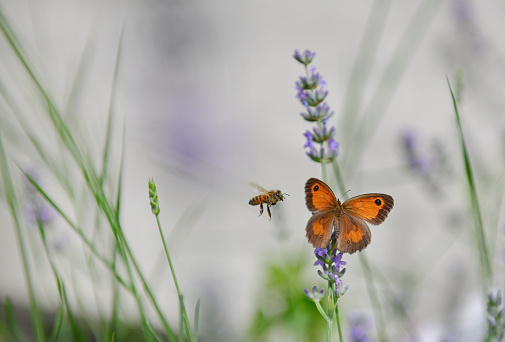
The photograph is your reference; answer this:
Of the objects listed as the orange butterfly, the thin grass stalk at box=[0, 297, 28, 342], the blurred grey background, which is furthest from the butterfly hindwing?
the blurred grey background

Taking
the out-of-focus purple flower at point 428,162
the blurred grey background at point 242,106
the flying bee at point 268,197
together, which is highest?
the blurred grey background at point 242,106

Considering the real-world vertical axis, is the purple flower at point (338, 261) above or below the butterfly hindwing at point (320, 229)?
below

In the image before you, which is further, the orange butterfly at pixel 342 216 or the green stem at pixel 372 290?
the green stem at pixel 372 290

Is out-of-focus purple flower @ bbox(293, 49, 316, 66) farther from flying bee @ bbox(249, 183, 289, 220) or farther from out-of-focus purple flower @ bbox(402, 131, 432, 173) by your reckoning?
out-of-focus purple flower @ bbox(402, 131, 432, 173)

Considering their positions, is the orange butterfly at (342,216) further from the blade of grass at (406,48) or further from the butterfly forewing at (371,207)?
the blade of grass at (406,48)

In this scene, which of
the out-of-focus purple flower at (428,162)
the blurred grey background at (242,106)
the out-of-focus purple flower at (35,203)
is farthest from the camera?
the blurred grey background at (242,106)

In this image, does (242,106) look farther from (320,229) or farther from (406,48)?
(320,229)

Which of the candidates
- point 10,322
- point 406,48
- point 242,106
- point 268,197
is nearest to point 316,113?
point 268,197

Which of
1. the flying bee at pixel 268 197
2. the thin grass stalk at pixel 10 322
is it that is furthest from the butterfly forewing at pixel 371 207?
the thin grass stalk at pixel 10 322

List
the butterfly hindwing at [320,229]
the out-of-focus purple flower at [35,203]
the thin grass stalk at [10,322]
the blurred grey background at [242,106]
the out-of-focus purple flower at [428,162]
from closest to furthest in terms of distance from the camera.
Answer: the butterfly hindwing at [320,229] < the thin grass stalk at [10,322] < the out-of-focus purple flower at [35,203] < the out-of-focus purple flower at [428,162] < the blurred grey background at [242,106]
